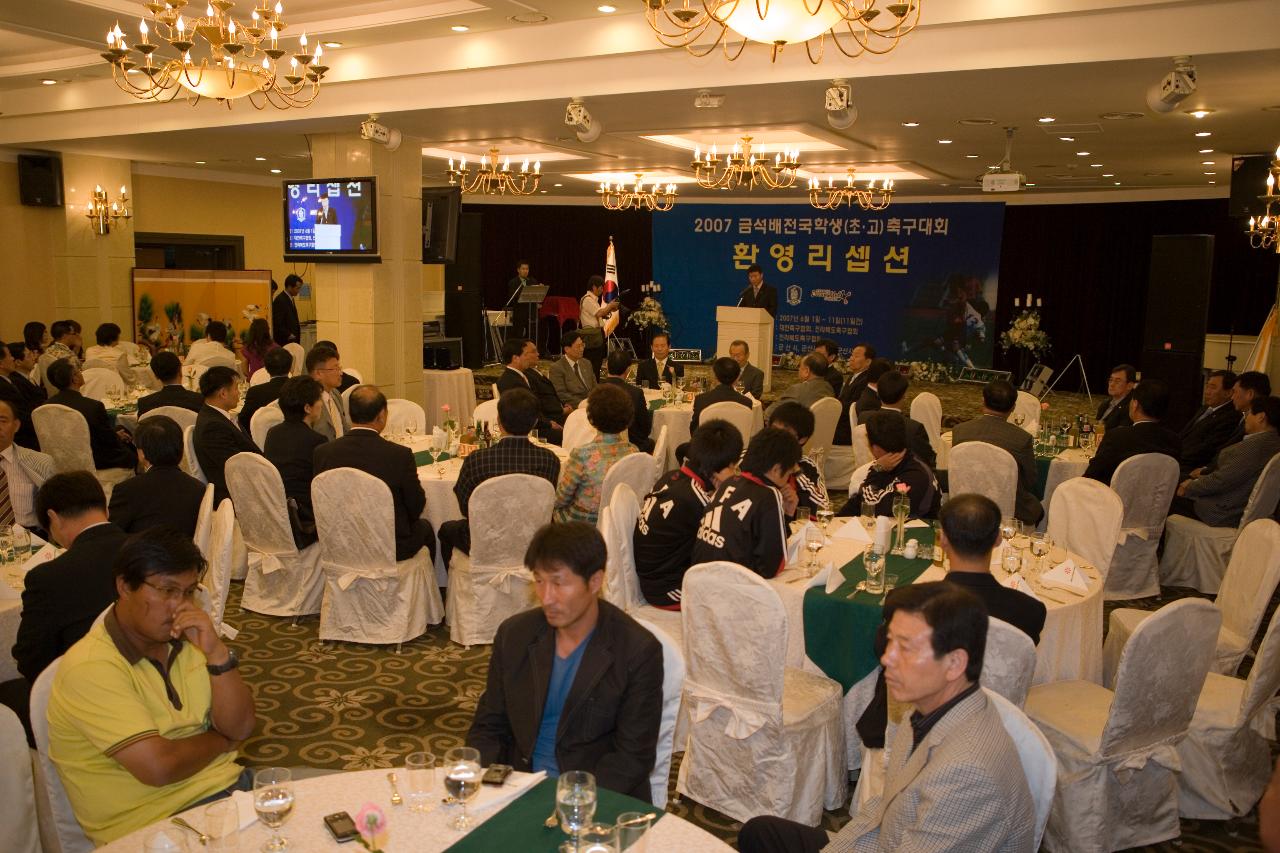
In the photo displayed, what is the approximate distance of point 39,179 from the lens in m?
12.9

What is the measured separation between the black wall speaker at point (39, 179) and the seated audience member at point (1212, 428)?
13.1m

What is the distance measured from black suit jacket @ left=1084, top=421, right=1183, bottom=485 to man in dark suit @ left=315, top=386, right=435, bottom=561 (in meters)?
4.26

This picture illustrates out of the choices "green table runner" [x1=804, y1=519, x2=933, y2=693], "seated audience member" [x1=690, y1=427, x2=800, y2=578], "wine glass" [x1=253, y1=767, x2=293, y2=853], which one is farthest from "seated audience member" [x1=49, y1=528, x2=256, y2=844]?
"green table runner" [x1=804, y1=519, x2=933, y2=693]

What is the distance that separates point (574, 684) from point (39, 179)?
13.1m

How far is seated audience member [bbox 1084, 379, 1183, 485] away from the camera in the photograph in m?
6.45

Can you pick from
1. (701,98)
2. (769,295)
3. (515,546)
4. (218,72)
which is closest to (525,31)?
(701,98)

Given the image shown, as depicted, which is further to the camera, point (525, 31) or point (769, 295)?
point (769, 295)

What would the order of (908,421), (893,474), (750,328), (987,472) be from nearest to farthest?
(893,474), (987,472), (908,421), (750,328)

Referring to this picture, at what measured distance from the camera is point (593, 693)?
274 centimetres

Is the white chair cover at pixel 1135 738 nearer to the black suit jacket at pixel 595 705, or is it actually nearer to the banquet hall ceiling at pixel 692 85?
the black suit jacket at pixel 595 705

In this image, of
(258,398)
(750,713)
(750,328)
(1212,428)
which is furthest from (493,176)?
(750,713)

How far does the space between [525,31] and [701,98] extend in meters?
1.46

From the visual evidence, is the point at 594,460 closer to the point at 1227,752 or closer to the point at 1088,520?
the point at 1088,520

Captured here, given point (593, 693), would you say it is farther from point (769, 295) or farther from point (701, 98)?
point (769, 295)
